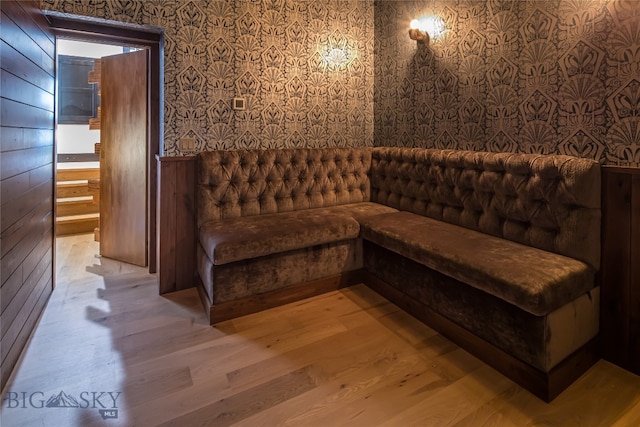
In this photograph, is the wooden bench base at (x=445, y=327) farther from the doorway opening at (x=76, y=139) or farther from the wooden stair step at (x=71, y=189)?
the wooden stair step at (x=71, y=189)

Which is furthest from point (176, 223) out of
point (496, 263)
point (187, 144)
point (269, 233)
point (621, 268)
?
point (621, 268)

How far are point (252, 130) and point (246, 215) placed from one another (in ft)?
2.50

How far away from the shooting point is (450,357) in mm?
1901

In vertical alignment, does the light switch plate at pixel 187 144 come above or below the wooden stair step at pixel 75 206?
above

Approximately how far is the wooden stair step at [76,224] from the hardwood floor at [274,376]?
7.76 ft

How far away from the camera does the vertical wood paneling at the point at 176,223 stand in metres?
2.62

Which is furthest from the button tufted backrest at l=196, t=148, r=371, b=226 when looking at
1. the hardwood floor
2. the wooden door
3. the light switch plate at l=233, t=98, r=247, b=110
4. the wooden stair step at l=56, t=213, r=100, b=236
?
the wooden stair step at l=56, t=213, r=100, b=236

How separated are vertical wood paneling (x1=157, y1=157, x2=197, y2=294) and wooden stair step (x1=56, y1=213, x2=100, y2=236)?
239 centimetres

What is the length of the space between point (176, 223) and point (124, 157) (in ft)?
3.83

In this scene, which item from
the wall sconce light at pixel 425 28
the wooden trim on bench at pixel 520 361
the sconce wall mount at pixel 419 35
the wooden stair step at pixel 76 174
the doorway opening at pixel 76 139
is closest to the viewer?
the wooden trim on bench at pixel 520 361

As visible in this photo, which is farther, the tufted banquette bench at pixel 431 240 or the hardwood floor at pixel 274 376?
the tufted banquette bench at pixel 431 240

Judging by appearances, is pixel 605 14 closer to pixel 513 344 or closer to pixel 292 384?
pixel 513 344

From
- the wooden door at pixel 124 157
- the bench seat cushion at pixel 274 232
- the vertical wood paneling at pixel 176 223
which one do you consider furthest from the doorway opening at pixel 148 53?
the bench seat cushion at pixel 274 232

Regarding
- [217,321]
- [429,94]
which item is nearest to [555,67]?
[429,94]
